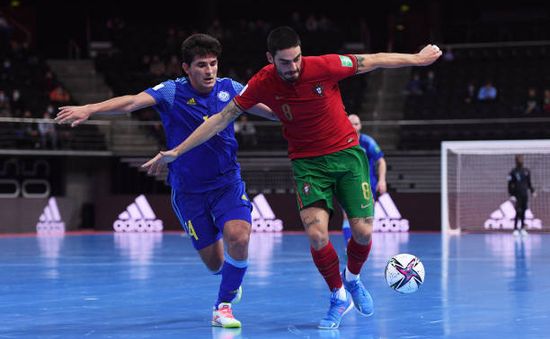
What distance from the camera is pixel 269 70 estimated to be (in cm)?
729

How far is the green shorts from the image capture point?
291 inches

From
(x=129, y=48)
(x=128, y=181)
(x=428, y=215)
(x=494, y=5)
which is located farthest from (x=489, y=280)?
(x=494, y=5)

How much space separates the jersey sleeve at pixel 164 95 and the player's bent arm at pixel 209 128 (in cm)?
59

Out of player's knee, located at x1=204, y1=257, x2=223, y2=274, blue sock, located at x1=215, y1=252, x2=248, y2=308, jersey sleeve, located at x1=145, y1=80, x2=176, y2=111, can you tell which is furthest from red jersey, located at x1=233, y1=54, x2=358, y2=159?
player's knee, located at x1=204, y1=257, x2=223, y2=274

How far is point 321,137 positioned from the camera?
7.34 metres

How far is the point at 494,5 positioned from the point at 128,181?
19.1 m

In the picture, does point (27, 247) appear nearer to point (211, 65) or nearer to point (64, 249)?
point (64, 249)

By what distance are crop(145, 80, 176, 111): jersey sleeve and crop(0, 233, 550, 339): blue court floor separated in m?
1.80

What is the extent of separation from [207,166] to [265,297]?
221 cm

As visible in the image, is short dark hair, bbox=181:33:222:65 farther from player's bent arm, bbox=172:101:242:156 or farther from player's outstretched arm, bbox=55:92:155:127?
player's bent arm, bbox=172:101:242:156

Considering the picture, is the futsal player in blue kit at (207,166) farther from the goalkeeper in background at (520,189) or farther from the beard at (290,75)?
the goalkeeper in background at (520,189)

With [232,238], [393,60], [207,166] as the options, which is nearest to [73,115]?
[207,166]

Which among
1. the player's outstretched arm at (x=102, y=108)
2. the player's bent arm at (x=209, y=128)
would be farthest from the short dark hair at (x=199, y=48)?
the player's bent arm at (x=209, y=128)

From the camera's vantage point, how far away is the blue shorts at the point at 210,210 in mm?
7660
